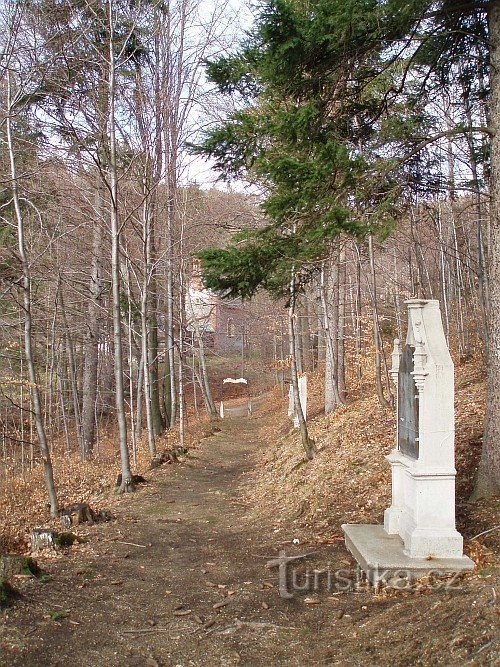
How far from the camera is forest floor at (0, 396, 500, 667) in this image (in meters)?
4.03

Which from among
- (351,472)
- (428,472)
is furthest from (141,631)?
(351,472)

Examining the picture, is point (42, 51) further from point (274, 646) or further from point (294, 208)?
point (274, 646)

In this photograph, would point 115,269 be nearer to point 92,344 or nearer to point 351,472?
point 351,472

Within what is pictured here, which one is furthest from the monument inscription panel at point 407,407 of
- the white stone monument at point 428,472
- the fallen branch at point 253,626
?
the fallen branch at point 253,626

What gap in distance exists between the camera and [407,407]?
6.16 meters

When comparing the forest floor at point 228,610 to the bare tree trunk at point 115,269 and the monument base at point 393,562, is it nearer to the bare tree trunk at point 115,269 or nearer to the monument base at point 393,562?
the monument base at point 393,562

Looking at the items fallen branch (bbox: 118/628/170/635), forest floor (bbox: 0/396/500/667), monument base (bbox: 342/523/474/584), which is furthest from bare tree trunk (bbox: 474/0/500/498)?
fallen branch (bbox: 118/628/170/635)

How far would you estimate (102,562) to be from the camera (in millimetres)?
6809

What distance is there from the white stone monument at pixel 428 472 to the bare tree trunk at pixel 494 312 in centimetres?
123

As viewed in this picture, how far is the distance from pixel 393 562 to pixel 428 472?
34.3 inches

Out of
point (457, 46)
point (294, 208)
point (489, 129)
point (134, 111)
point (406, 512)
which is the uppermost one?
point (134, 111)

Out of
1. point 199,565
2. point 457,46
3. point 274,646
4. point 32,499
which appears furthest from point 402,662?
point 32,499

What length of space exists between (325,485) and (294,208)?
4.73 m

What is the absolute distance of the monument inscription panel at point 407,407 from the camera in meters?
5.82
